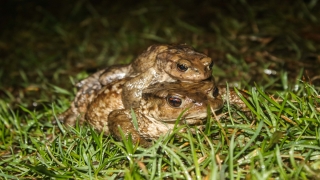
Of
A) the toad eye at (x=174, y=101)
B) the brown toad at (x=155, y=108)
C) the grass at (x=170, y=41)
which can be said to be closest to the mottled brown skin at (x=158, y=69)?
the brown toad at (x=155, y=108)

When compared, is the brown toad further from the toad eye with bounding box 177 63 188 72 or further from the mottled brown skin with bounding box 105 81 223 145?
the toad eye with bounding box 177 63 188 72

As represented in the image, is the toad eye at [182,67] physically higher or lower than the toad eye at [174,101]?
higher

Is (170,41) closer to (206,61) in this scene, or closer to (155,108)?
(206,61)

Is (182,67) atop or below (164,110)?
atop

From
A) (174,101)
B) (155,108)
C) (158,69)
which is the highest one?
(158,69)

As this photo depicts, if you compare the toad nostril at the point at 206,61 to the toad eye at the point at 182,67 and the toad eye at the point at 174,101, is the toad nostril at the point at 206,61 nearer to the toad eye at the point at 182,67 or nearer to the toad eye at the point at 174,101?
the toad eye at the point at 182,67

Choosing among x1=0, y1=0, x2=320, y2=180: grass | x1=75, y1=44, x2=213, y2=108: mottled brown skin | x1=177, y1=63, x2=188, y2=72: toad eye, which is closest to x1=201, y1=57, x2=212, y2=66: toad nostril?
x1=75, y1=44, x2=213, y2=108: mottled brown skin

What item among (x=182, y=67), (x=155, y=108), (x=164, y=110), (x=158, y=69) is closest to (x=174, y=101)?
(x=164, y=110)
